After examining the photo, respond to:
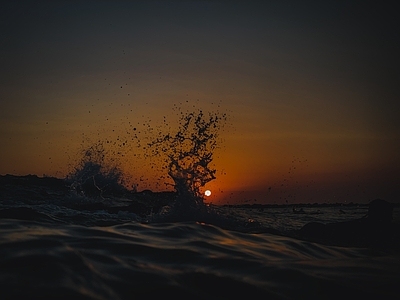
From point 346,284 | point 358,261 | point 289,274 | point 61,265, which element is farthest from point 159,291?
point 358,261

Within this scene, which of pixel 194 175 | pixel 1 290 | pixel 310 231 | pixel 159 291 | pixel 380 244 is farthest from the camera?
pixel 194 175

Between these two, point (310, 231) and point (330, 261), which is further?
point (310, 231)

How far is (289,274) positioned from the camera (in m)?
3.78

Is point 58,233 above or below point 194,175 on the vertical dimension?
below

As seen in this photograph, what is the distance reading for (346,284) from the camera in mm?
3545

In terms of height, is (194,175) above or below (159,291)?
above

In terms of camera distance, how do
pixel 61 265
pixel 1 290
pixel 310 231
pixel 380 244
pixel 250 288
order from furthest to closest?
pixel 310 231 < pixel 380 244 < pixel 61 265 < pixel 250 288 < pixel 1 290

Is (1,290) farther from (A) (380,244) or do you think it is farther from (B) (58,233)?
(A) (380,244)

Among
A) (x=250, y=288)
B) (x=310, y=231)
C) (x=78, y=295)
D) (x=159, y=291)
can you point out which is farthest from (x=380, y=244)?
(x=78, y=295)

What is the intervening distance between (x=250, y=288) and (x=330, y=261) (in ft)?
7.55

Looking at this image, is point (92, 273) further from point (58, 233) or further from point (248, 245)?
point (248, 245)

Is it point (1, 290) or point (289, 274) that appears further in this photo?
point (289, 274)

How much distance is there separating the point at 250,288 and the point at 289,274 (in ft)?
2.45

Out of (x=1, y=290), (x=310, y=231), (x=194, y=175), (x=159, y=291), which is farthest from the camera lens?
(x=194, y=175)
